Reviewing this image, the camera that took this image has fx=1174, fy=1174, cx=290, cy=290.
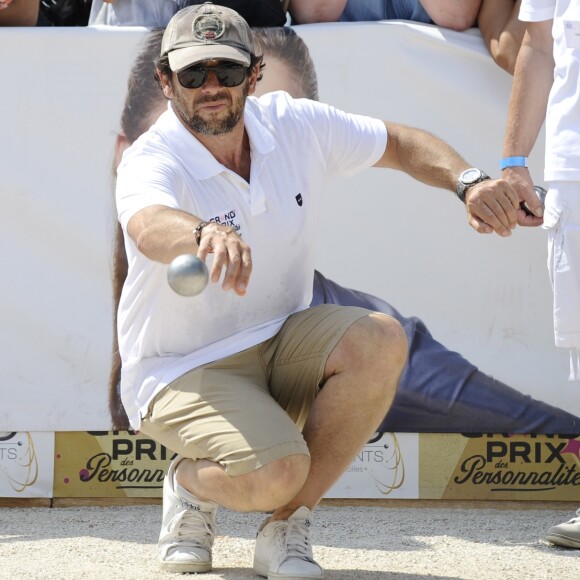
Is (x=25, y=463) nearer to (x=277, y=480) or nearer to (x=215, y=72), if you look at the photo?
(x=277, y=480)

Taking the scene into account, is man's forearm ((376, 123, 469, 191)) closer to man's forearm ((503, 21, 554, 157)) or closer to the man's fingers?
the man's fingers

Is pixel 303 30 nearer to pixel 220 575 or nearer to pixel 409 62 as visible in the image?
pixel 409 62

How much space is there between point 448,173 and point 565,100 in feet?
1.36

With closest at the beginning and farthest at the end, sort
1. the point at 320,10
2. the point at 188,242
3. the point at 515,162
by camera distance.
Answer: the point at 188,242, the point at 515,162, the point at 320,10

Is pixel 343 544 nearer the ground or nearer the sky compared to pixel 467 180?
nearer the ground

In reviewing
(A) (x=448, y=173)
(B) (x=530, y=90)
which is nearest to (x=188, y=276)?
(A) (x=448, y=173)

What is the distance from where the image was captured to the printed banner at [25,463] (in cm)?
409

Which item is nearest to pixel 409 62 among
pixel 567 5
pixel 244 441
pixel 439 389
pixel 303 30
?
pixel 303 30

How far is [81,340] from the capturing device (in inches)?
161

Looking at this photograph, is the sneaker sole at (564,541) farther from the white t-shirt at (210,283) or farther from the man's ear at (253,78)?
the man's ear at (253,78)

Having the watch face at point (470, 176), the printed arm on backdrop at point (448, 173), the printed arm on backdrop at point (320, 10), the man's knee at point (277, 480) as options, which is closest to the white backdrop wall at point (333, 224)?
the printed arm on backdrop at point (320, 10)

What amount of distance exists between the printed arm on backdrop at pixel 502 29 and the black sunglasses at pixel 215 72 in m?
1.24

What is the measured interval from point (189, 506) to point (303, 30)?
6.01 ft

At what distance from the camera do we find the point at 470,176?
319 centimetres
